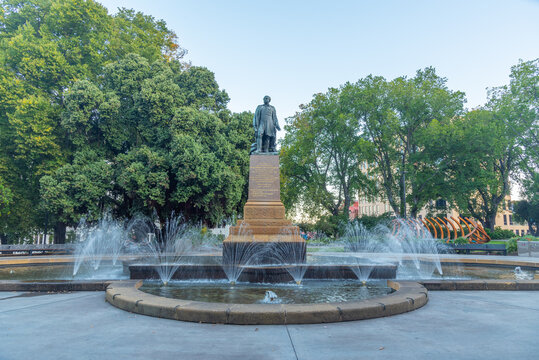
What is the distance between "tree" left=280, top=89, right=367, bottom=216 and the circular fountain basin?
2497 cm

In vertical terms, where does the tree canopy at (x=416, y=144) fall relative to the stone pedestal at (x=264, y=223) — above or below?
above

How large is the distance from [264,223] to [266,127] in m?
3.81

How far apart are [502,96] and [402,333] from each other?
3331 centimetres

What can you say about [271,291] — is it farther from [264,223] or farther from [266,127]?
[266,127]

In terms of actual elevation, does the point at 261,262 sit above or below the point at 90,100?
below

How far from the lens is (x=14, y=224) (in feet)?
76.9

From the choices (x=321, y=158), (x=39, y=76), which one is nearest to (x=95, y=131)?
(x=39, y=76)

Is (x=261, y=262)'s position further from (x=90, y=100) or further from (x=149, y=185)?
(x=90, y=100)

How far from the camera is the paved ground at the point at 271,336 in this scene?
11.7 feet

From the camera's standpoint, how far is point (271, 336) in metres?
4.19

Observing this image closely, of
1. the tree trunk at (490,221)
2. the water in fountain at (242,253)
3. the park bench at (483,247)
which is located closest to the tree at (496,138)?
the tree trunk at (490,221)

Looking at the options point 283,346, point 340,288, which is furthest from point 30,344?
point 340,288

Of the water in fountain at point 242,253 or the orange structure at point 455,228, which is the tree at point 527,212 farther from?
the water in fountain at point 242,253

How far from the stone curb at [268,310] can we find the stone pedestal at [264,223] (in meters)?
5.05
